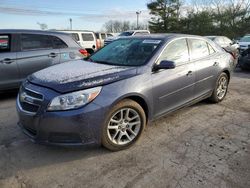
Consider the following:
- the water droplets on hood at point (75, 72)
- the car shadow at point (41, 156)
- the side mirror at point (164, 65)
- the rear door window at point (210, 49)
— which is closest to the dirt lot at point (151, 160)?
the car shadow at point (41, 156)

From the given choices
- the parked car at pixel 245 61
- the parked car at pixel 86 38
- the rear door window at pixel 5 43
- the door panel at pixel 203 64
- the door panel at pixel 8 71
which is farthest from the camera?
the parked car at pixel 86 38

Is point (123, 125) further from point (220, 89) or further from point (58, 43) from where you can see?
point (58, 43)

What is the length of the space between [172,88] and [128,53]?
91 cm

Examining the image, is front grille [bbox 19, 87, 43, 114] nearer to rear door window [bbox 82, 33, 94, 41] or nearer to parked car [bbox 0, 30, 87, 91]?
parked car [bbox 0, 30, 87, 91]

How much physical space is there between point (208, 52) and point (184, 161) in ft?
8.82

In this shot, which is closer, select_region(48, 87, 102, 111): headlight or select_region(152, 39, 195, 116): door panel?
select_region(48, 87, 102, 111): headlight

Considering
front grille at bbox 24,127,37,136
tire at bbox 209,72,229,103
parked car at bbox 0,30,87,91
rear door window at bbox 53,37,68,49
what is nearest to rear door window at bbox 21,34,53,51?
parked car at bbox 0,30,87,91

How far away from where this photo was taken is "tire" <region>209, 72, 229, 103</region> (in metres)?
5.42

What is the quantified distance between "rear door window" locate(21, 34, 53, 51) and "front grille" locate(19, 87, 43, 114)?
2.89m

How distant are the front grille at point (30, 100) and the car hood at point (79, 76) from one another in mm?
150

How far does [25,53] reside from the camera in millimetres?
5992

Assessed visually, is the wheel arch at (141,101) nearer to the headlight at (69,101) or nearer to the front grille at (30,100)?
the headlight at (69,101)

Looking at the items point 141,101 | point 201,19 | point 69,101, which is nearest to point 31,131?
point 69,101

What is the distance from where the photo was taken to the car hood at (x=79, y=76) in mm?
3156
